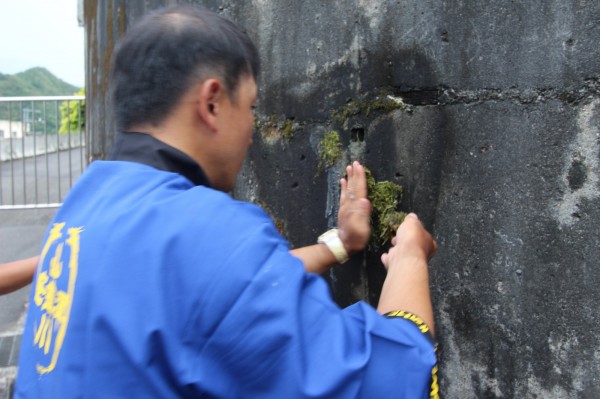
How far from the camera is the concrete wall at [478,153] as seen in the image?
1463mm

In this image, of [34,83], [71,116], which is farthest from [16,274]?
[34,83]

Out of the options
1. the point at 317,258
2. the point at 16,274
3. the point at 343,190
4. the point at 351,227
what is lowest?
the point at 16,274

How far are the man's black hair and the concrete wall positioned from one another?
75 cm

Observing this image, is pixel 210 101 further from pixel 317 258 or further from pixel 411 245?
pixel 317 258

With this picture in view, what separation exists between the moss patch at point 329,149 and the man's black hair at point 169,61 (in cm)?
88

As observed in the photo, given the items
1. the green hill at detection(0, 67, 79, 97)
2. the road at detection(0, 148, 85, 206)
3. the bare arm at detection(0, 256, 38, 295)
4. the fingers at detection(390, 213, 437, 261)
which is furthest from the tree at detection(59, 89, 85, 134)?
the green hill at detection(0, 67, 79, 97)

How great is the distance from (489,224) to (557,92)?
1.33ft

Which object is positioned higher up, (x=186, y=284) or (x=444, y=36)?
(x=444, y=36)

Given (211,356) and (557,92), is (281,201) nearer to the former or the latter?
(557,92)

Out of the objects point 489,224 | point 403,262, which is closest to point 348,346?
point 403,262

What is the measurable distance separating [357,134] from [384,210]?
12.1 inches

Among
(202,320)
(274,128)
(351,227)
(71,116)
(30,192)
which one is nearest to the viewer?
(202,320)

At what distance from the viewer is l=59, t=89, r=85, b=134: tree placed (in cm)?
798

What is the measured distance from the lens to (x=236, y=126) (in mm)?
1262
